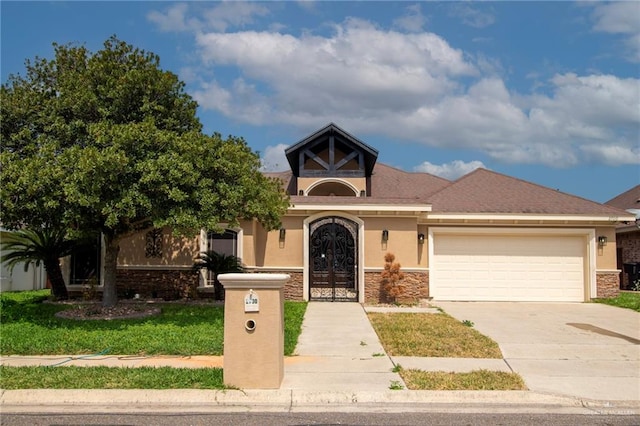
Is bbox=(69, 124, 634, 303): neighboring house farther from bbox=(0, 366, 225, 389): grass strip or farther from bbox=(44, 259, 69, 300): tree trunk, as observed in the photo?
bbox=(0, 366, 225, 389): grass strip

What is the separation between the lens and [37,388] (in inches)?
273

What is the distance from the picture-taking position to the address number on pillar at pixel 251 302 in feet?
23.0

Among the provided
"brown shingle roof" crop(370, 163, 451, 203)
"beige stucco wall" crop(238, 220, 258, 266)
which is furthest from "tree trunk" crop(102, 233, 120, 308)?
"brown shingle roof" crop(370, 163, 451, 203)

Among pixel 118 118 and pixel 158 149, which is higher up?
pixel 118 118

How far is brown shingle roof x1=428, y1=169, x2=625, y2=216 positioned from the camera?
57.5 feet

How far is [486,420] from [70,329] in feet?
26.8

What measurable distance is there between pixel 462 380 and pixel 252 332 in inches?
111

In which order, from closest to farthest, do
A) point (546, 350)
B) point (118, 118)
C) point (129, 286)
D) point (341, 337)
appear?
point (546, 350)
point (341, 337)
point (118, 118)
point (129, 286)

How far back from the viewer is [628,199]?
2658 centimetres

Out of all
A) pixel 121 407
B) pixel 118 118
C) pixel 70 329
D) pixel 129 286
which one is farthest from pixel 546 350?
pixel 129 286

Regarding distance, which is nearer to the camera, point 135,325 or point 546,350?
point 546,350

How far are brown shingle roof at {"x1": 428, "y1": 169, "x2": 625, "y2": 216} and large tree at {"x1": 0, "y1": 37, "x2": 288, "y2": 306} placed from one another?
6.66 metres

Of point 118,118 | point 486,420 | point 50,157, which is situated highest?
point 118,118

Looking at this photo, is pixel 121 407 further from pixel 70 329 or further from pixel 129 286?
pixel 129 286
